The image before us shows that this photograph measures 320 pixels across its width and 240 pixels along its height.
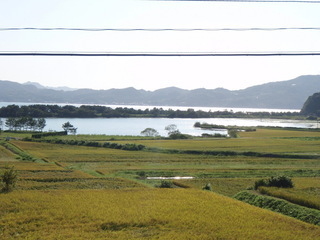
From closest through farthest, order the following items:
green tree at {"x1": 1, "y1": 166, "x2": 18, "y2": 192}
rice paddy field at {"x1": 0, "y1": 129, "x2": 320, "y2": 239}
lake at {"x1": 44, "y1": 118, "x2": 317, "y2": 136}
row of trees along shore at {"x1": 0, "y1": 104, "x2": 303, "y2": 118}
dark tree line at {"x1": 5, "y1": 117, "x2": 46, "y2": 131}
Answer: rice paddy field at {"x1": 0, "y1": 129, "x2": 320, "y2": 239} → green tree at {"x1": 1, "y1": 166, "x2": 18, "y2": 192} → dark tree line at {"x1": 5, "y1": 117, "x2": 46, "y2": 131} → lake at {"x1": 44, "y1": 118, "x2": 317, "y2": 136} → row of trees along shore at {"x1": 0, "y1": 104, "x2": 303, "y2": 118}

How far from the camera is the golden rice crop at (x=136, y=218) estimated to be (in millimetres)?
14969

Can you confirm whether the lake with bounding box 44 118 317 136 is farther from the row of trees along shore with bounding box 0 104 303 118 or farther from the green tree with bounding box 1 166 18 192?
the green tree with bounding box 1 166 18 192

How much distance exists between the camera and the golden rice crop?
589 inches

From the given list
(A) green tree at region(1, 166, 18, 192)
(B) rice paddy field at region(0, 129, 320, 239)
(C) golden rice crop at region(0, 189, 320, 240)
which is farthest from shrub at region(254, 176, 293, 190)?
(A) green tree at region(1, 166, 18, 192)

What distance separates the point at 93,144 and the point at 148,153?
542 inches

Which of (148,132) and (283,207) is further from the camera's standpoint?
(148,132)

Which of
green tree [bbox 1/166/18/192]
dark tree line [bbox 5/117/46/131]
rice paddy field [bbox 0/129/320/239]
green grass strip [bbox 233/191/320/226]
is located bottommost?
green grass strip [bbox 233/191/320/226]

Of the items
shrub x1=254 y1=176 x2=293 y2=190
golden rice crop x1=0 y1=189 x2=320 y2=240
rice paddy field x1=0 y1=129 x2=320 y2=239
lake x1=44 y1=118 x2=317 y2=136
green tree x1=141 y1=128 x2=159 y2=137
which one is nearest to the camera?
golden rice crop x1=0 y1=189 x2=320 y2=240

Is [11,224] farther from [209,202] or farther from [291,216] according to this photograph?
[291,216]

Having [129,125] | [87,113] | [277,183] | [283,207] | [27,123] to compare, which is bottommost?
[283,207]

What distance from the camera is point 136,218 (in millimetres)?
16969

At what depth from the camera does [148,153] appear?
53.4 meters

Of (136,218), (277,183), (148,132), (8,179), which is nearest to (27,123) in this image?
(148,132)

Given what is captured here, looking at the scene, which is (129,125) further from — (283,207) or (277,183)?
(283,207)
